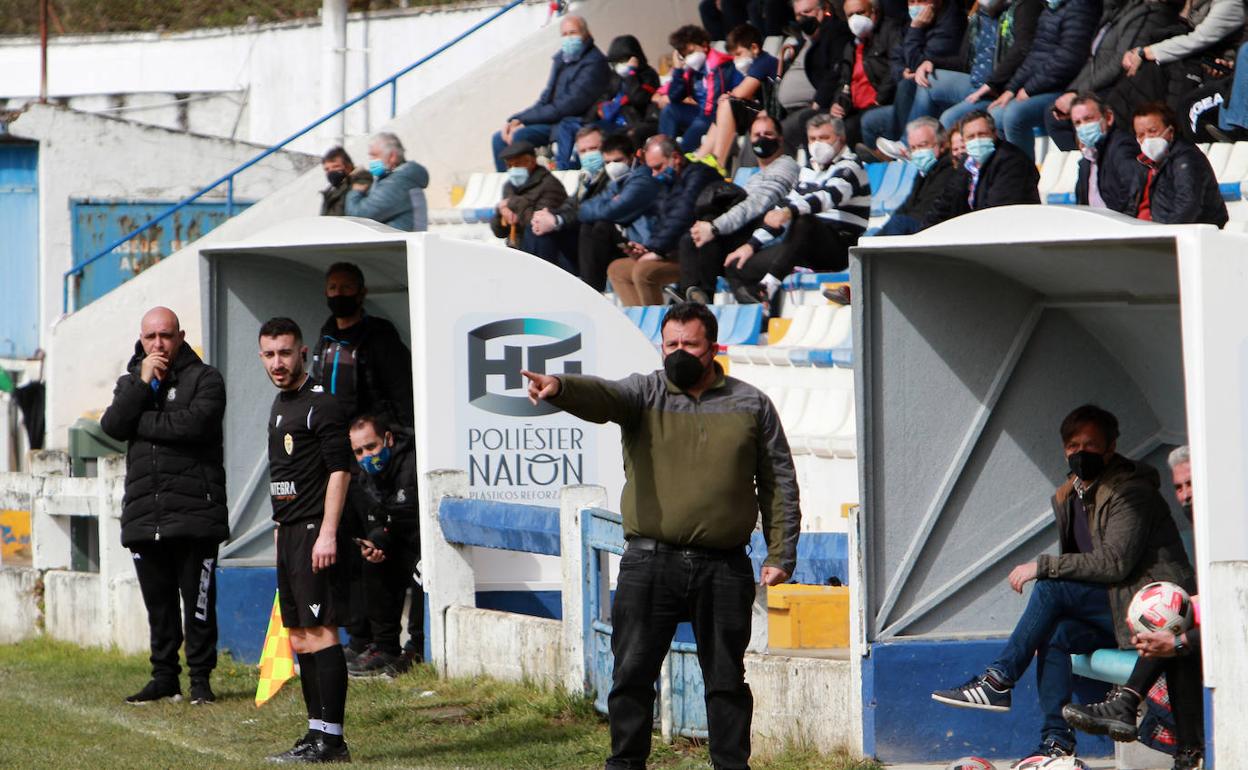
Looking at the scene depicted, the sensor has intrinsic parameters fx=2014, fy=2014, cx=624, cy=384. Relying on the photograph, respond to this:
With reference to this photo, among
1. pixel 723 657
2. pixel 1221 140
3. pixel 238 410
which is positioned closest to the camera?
pixel 723 657

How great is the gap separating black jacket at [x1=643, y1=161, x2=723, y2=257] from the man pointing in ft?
26.8

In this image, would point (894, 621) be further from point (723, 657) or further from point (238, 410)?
point (238, 410)

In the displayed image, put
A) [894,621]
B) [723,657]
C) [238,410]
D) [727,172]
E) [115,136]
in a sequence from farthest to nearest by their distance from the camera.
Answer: [115,136] < [727,172] < [238,410] < [894,621] < [723,657]

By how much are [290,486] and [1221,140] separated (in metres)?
7.53

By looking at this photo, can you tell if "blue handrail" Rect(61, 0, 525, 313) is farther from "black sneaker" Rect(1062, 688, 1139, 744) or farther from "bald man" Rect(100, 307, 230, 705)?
"black sneaker" Rect(1062, 688, 1139, 744)

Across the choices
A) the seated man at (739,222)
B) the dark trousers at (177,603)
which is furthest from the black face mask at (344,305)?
the seated man at (739,222)

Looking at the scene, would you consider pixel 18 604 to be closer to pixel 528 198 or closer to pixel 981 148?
pixel 528 198

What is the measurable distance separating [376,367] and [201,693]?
197cm

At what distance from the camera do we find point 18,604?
45.8 feet

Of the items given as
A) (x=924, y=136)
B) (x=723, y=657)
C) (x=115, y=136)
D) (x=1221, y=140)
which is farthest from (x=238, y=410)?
(x=115, y=136)

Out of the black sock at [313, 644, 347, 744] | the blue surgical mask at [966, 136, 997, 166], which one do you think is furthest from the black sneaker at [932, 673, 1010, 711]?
the blue surgical mask at [966, 136, 997, 166]

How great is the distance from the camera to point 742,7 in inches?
781

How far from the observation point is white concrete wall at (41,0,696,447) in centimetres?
1984

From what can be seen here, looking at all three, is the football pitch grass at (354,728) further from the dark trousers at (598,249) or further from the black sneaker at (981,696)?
the dark trousers at (598,249)
